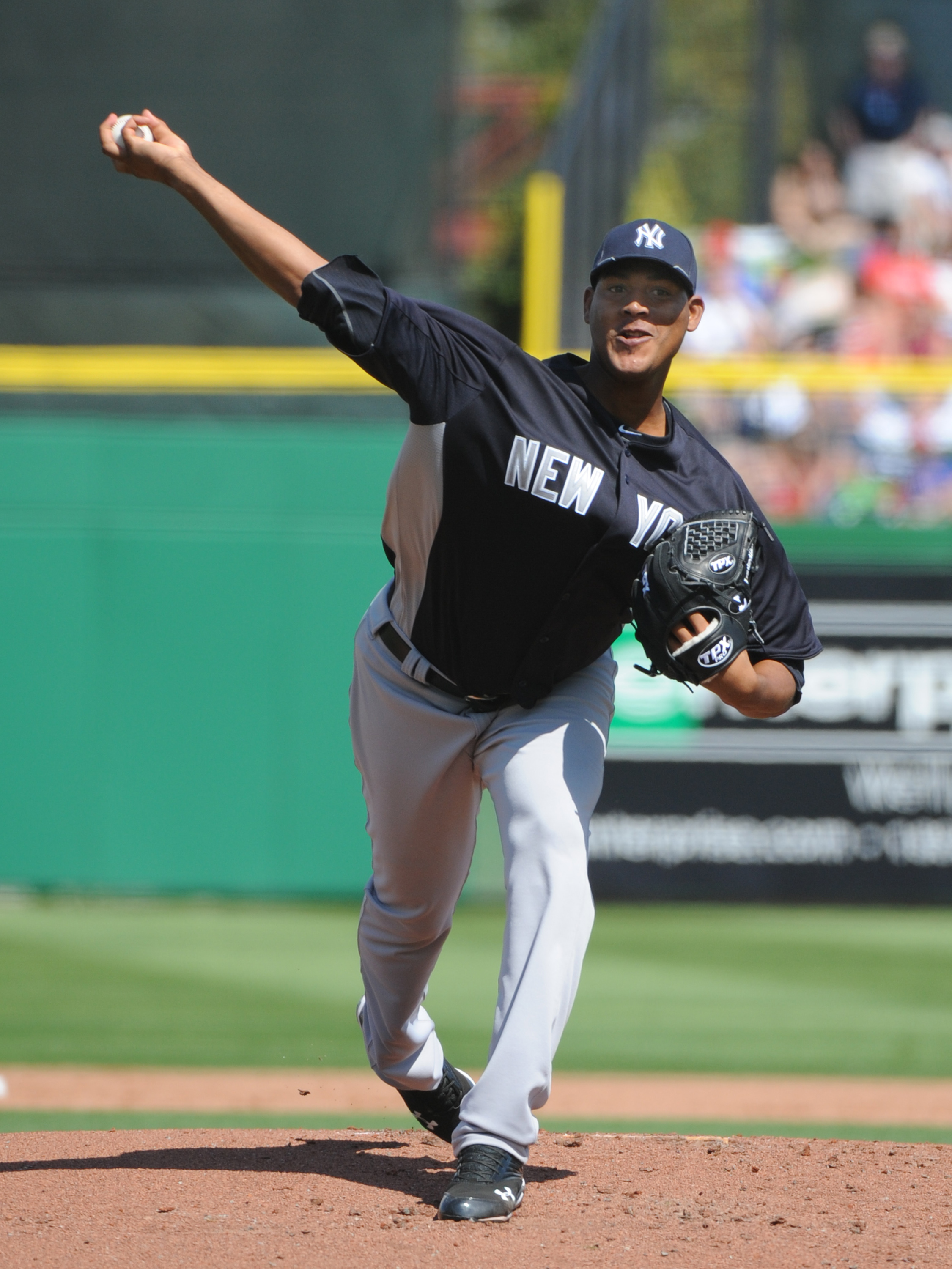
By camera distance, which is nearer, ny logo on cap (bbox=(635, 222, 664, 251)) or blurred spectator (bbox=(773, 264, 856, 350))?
ny logo on cap (bbox=(635, 222, 664, 251))

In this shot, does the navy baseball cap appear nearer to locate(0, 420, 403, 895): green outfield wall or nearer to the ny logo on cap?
the ny logo on cap

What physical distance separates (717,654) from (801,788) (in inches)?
236

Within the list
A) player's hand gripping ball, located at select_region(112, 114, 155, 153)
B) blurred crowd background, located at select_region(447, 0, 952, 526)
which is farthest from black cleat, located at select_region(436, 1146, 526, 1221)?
blurred crowd background, located at select_region(447, 0, 952, 526)

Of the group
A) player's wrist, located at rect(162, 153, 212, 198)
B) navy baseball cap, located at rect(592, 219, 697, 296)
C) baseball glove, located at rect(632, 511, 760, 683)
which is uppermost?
navy baseball cap, located at rect(592, 219, 697, 296)

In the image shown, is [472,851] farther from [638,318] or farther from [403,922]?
[638,318]

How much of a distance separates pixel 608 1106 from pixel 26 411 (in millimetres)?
5952

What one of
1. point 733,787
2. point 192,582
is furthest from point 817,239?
point 192,582

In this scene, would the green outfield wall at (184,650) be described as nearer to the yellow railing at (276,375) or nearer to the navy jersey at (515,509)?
the yellow railing at (276,375)

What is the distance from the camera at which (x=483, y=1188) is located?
298cm

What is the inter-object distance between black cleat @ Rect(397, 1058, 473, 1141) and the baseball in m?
2.12

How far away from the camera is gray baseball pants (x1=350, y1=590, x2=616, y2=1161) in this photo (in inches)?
119

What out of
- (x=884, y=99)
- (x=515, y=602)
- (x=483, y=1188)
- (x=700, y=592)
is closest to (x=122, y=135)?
(x=515, y=602)

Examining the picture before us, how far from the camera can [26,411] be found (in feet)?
30.8

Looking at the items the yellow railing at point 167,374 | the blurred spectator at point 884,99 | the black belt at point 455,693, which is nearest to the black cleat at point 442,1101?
the black belt at point 455,693
